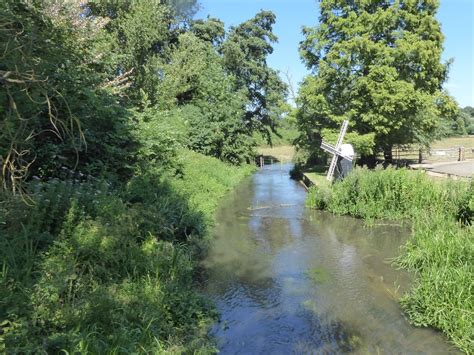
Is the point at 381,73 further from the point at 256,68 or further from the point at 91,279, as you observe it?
the point at 91,279

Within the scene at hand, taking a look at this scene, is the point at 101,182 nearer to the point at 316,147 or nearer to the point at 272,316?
the point at 272,316

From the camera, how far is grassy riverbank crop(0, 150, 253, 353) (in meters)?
3.97

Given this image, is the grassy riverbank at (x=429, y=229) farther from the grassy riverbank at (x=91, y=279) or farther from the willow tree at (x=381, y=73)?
the willow tree at (x=381, y=73)

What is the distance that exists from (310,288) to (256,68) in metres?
26.6

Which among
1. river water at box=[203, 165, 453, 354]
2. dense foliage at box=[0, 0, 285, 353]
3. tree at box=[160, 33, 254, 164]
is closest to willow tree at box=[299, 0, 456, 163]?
tree at box=[160, 33, 254, 164]

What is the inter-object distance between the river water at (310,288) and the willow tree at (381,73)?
8175 millimetres

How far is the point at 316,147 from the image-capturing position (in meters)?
23.1

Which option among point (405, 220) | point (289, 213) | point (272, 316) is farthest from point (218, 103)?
point (272, 316)

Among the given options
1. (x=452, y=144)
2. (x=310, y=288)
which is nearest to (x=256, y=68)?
(x=452, y=144)

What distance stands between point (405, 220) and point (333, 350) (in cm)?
775

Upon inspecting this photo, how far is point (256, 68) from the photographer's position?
31.7 metres

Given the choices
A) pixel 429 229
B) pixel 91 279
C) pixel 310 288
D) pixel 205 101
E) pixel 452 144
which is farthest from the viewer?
pixel 452 144

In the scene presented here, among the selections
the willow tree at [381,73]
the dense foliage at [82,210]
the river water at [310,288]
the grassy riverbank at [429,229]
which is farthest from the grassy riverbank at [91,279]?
the willow tree at [381,73]

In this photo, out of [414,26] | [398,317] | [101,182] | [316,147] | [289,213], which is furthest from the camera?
[316,147]
